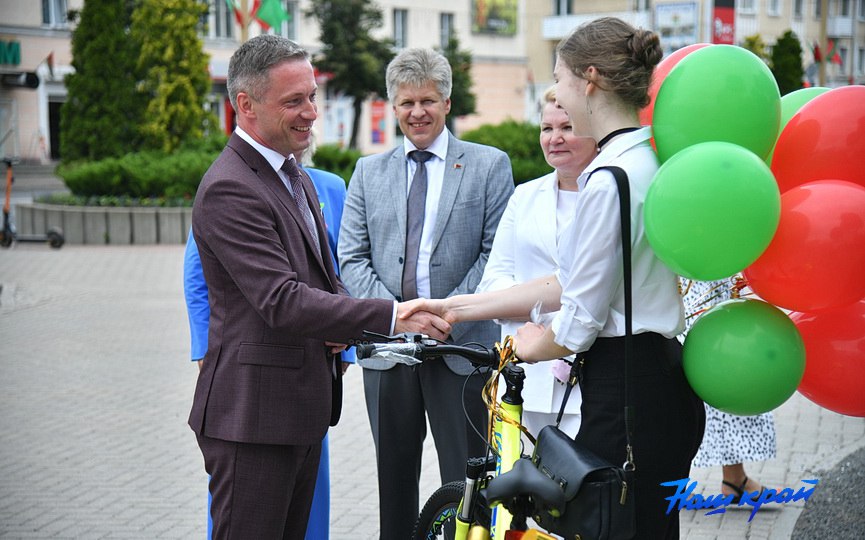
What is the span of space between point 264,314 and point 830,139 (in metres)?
1.76

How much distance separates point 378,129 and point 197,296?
4757 centimetres

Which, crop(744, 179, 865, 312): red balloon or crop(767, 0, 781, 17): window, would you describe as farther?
crop(767, 0, 781, 17): window

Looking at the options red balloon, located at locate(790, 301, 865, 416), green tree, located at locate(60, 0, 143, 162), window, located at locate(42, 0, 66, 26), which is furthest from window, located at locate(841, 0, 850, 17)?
red balloon, located at locate(790, 301, 865, 416)

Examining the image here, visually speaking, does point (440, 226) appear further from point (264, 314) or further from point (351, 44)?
point (351, 44)

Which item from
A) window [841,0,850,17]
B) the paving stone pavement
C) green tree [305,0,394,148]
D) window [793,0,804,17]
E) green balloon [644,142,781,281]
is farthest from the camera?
window [841,0,850,17]

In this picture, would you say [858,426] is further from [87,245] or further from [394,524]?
[87,245]

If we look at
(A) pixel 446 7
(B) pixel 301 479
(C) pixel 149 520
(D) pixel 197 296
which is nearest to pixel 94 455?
(C) pixel 149 520

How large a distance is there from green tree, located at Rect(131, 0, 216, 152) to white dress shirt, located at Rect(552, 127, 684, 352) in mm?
20825

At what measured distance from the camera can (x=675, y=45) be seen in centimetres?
1695

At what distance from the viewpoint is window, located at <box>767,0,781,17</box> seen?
49.0m

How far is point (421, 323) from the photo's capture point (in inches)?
130

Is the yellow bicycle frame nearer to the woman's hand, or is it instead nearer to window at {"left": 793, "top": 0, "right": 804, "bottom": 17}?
the woman's hand

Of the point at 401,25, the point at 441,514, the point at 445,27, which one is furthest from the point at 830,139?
the point at 445,27

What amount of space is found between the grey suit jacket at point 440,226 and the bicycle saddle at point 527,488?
4.90 feet
